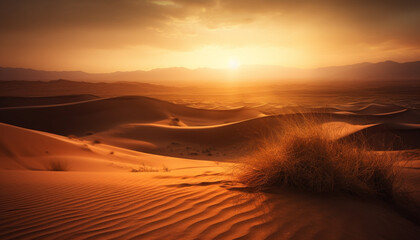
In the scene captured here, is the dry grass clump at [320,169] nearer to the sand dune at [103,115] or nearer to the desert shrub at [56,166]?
the desert shrub at [56,166]

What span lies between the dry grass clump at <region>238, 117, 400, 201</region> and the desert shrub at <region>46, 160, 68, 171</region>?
19.6 ft

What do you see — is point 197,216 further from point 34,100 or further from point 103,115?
point 34,100

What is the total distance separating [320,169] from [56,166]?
7265 mm

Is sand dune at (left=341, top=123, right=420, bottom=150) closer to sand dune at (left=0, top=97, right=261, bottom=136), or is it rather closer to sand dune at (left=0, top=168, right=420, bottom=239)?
sand dune at (left=0, top=168, right=420, bottom=239)

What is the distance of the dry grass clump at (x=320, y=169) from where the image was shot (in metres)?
2.92

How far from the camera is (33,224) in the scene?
2529 millimetres

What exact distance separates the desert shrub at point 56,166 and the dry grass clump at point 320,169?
5969 millimetres

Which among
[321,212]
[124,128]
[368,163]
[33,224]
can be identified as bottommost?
[124,128]

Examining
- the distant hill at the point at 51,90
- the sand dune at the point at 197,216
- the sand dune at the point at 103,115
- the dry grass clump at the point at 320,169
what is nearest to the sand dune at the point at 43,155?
the sand dune at the point at 197,216

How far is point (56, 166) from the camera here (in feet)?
21.6

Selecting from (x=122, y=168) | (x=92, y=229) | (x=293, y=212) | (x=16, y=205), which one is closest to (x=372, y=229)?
(x=293, y=212)

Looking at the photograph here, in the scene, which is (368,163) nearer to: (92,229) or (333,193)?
(333,193)

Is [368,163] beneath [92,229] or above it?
above

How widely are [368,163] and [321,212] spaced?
1323 mm
